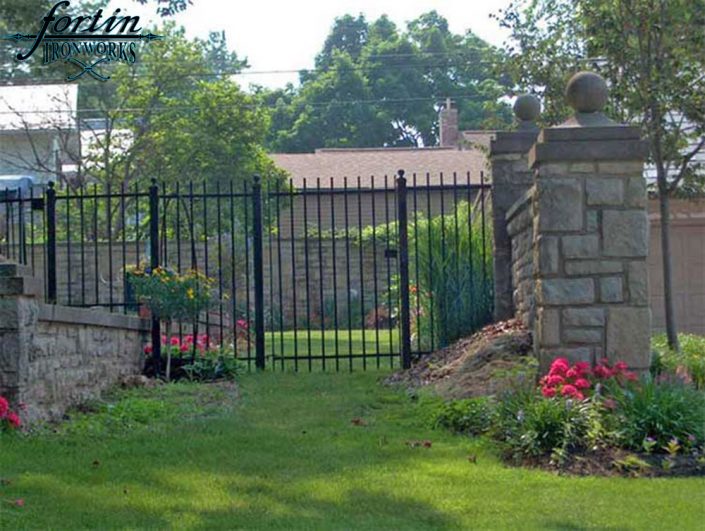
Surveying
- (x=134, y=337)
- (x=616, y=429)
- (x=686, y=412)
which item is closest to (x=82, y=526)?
(x=616, y=429)

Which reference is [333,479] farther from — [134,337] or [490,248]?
[490,248]

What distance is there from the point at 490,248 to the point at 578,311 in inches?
140

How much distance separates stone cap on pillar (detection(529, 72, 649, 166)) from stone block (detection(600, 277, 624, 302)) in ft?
2.77

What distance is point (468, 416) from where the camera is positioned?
6.67 metres

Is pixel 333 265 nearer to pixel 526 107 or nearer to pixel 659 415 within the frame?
pixel 526 107

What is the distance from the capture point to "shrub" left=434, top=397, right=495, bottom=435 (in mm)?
6512

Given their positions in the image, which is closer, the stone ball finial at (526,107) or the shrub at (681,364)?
the shrub at (681,364)

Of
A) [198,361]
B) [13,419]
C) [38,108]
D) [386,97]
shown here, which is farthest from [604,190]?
[386,97]

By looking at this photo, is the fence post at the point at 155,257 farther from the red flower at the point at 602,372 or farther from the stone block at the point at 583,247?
the red flower at the point at 602,372

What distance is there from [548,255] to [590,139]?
2.77 ft

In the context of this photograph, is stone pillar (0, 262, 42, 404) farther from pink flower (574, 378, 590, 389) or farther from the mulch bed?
pink flower (574, 378, 590, 389)

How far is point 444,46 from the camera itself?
1661 inches

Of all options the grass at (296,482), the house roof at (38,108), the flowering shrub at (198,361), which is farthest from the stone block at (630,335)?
the house roof at (38,108)

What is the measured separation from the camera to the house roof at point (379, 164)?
2692 centimetres
